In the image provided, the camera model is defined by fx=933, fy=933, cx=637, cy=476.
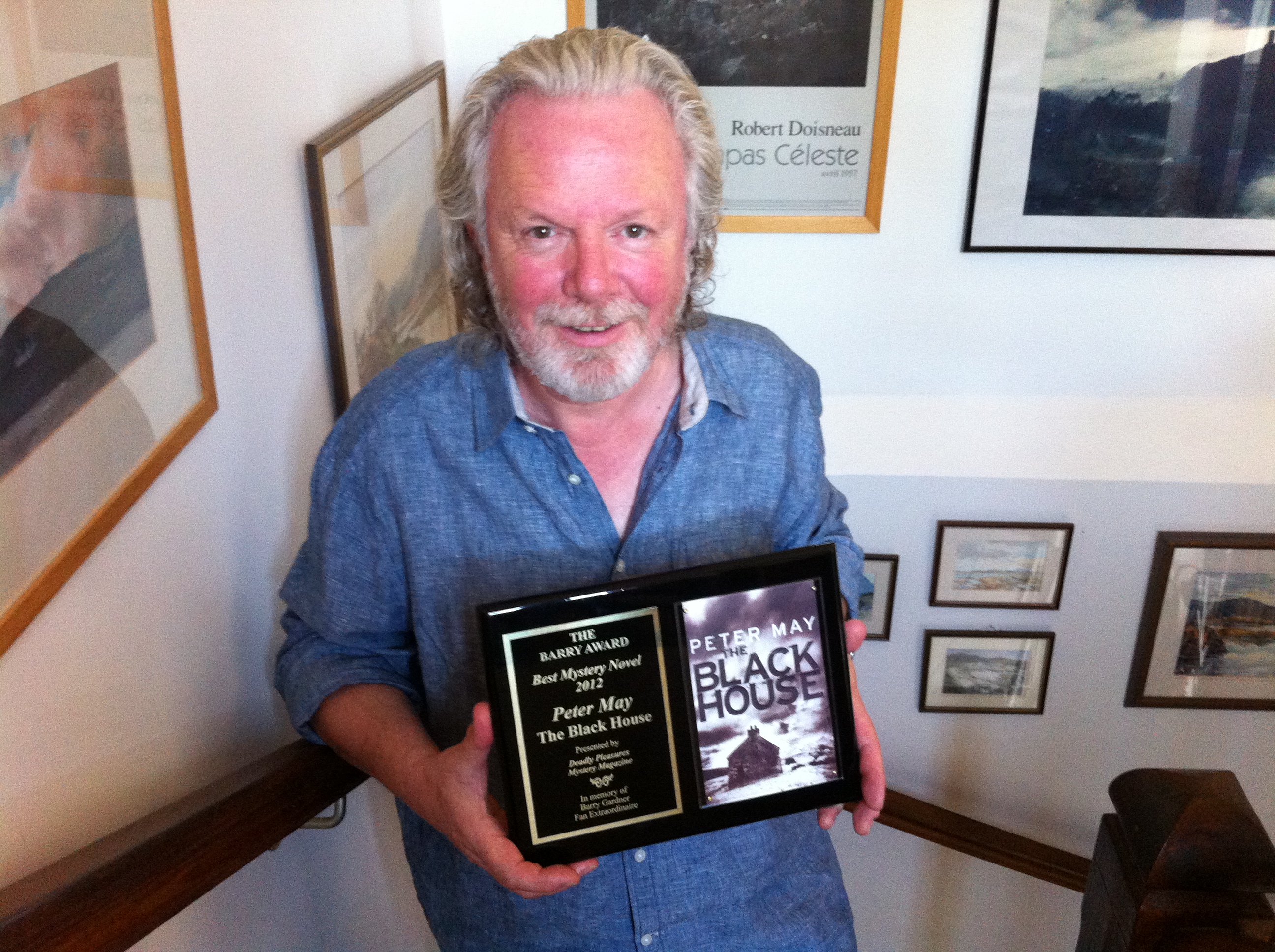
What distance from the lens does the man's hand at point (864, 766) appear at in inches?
37.9

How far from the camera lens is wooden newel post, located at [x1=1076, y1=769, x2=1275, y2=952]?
865 millimetres

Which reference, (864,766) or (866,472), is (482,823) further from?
(866,472)

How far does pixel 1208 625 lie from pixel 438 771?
1.96 m

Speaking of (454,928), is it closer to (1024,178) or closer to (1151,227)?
(1024,178)

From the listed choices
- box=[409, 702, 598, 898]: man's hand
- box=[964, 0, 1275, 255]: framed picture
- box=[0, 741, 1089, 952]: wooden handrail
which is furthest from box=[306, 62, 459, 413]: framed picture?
Result: box=[964, 0, 1275, 255]: framed picture

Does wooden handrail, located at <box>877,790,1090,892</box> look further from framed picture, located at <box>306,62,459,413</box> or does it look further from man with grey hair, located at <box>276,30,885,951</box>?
framed picture, located at <box>306,62,459,413</box>

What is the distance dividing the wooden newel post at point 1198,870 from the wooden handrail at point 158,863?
0.88 m

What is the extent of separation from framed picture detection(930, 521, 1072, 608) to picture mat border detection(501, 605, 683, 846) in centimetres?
139

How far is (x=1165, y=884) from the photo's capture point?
0.89m

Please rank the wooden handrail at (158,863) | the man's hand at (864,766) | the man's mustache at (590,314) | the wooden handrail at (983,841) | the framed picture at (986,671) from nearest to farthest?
the wooden handrail at (158,863)
the man's hand at (864,766)
the man's mustache at (590,314)
the wooden handrail at (983,841)
the framed picture at (986,671)

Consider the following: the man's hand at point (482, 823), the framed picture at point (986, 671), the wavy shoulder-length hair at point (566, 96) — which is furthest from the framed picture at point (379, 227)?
the framed picture at point (986, 671)

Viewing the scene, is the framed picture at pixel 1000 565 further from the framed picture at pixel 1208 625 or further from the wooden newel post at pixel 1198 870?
the wooden newel post at pixel 1198 870

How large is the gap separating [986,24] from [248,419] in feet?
5.06

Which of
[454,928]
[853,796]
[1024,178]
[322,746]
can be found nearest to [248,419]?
[322,746]
